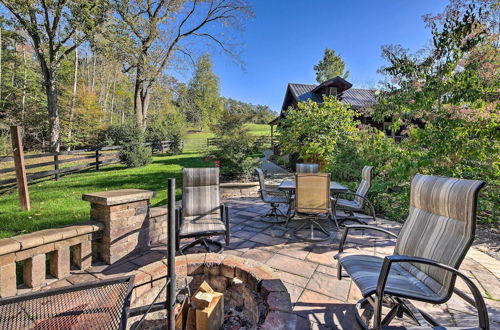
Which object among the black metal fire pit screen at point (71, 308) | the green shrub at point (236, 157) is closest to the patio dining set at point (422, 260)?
the black metal fire pit screen at point (71, 308)

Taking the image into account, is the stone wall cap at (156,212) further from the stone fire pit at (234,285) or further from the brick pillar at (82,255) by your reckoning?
the stone fire pit at (234,285)

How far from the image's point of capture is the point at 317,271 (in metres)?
2.37

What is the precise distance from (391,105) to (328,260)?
13.1 ft

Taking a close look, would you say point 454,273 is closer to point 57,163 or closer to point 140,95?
point 57,163

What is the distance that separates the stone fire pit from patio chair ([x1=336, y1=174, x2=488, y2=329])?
60 centimetres

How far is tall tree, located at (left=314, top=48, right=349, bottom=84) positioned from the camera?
29.6m

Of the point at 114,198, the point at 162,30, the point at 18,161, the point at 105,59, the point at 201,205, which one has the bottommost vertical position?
the point at 201,205

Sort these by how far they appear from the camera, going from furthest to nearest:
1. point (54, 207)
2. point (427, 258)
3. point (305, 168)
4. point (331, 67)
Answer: point (331, 67) < point (305, 168) < point (54, 207) < point (427, 258)

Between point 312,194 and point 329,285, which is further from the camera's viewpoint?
point 312,194

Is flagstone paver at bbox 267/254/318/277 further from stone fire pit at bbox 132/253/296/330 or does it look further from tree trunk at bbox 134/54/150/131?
tree trunk at bbox 134/54/150/131

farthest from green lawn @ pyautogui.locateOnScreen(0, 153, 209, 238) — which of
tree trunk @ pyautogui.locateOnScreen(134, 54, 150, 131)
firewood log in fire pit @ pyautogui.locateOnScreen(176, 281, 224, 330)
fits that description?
tree trunk @ pyautogui.locateOnScreen(134, 54, 150, 131)

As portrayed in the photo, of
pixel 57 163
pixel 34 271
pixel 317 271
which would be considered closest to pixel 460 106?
pixel 317 271

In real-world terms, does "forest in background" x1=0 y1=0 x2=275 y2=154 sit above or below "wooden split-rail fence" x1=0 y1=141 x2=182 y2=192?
above

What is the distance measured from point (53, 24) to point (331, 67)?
92.6 ft
